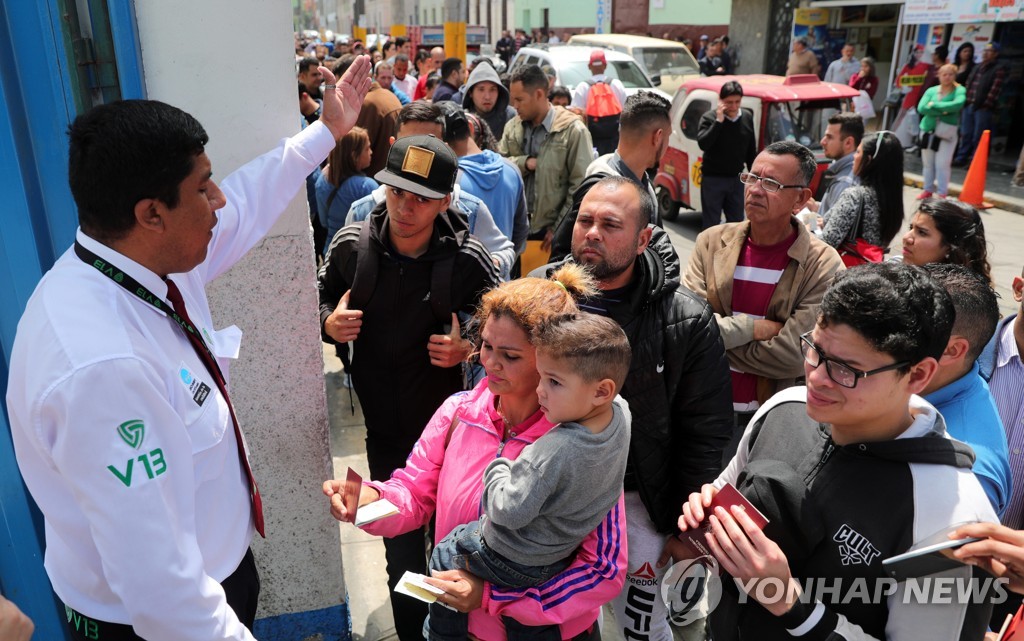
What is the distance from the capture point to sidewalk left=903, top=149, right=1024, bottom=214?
11.3 m

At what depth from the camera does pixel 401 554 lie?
292cm

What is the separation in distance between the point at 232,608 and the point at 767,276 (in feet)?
8.27

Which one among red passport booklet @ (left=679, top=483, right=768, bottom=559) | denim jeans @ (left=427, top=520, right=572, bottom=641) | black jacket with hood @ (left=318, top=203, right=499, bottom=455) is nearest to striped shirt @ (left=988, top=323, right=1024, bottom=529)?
red passport booklet @ (left=679, top=483, right=768, bottom=559)

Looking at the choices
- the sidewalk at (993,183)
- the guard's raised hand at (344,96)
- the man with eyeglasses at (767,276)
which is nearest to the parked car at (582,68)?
the sidewalk at (993,183)

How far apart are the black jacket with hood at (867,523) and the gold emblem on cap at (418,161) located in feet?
5.27

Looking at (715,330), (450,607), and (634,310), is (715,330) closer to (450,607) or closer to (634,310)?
(634,310)

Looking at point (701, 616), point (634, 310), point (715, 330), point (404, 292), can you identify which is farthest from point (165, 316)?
point (701, 616)

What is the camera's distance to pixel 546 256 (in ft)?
19.1

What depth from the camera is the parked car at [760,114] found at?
880cm

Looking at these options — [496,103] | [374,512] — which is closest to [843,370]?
[374,512]

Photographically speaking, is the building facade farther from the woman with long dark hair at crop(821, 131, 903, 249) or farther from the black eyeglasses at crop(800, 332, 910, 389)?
the woman with long dark hair at crop(821, 131, 903, 249)

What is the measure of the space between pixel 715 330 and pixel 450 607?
1237 millimetres

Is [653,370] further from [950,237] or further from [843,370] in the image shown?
[950,237]

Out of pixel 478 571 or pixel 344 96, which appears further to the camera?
pixel 344 96
